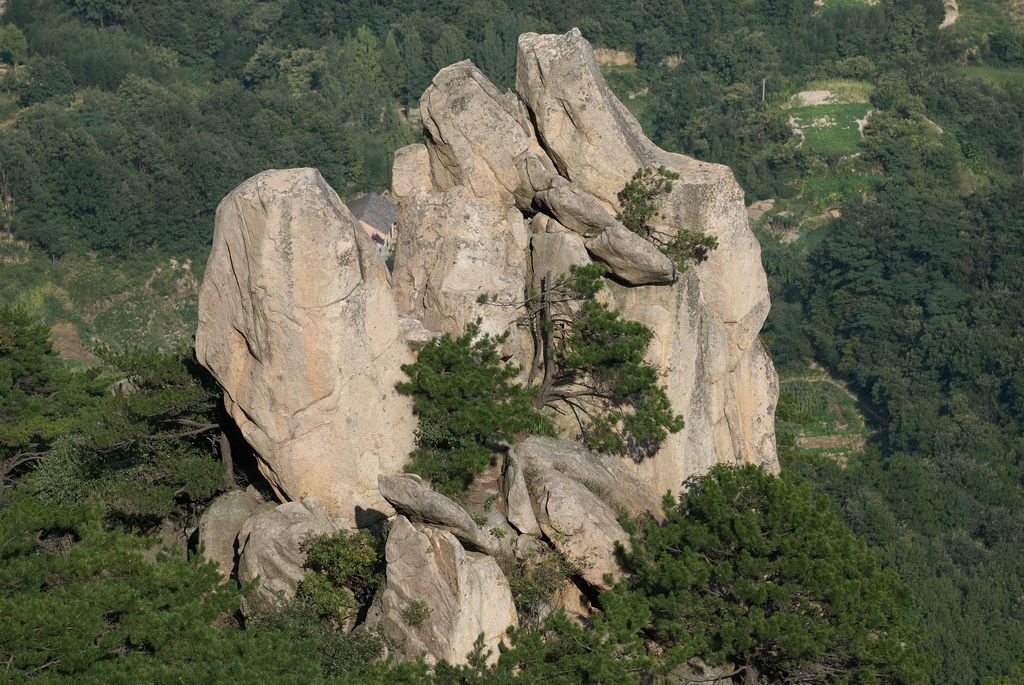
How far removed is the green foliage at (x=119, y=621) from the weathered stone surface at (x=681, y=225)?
10675mm

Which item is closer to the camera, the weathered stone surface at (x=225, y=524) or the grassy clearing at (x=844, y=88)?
the weathered stone surface at (x=225, y=524)

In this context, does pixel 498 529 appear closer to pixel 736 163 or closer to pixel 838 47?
pixel 736 163

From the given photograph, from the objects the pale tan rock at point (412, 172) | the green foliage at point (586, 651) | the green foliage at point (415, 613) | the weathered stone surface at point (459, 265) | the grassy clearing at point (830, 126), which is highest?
the pale tan rock at point (412, 172)

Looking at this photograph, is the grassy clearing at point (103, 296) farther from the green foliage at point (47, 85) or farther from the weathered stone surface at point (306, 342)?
the weathered stone surface at point (306, 342)

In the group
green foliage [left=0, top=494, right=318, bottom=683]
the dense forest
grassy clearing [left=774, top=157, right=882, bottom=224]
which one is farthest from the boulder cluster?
grassy clearing [left=774, top=157, right=882, bottom=224]

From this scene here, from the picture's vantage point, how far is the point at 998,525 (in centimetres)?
7312

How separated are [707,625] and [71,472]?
12.9 m

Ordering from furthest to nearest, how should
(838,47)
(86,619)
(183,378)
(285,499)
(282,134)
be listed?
(838,47), (282,134), (183,378), (285,499), (86,619)

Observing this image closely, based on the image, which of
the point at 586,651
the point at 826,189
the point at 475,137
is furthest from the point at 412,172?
the point at 826,189

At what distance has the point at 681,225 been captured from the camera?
3438 centimetres

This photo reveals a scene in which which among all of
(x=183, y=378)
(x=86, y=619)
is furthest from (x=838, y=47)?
(x=86, y=619)

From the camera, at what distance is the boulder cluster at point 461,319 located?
28016 mm

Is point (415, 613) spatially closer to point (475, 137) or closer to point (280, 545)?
point (280, 545)

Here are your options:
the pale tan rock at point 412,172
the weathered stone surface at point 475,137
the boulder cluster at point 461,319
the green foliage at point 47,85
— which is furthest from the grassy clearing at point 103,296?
the boulder cluster at point 461,319
